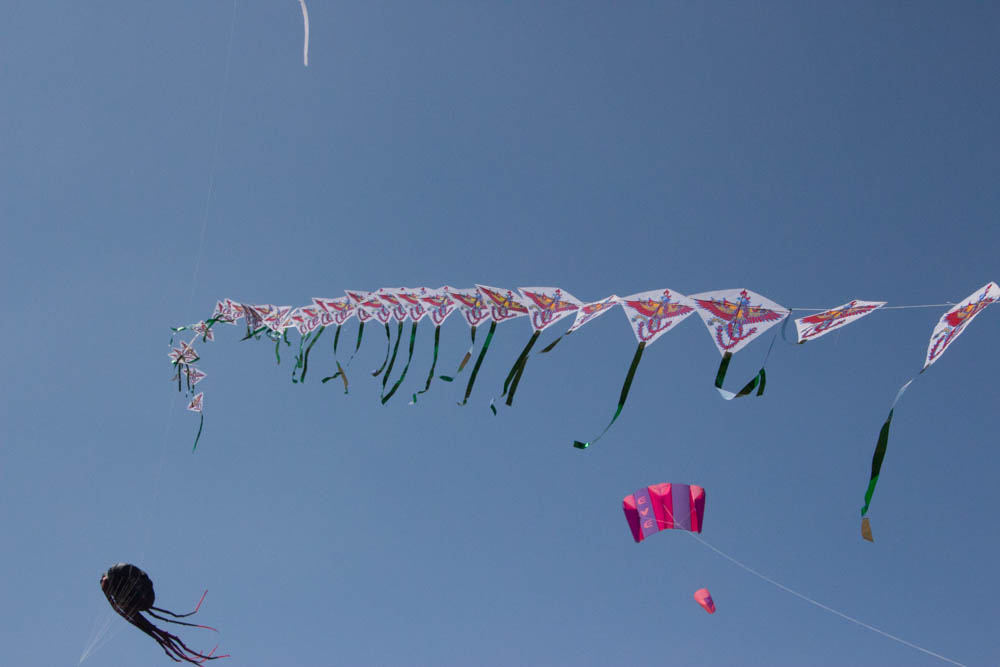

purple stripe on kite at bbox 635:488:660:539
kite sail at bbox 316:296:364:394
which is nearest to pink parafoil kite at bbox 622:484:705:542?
purple stripe on kite at bbox 635:488:660:539

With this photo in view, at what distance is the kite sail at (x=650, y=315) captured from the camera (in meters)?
7.89

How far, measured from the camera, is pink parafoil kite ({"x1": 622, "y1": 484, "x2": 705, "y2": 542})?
1484cm

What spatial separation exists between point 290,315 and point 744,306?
7.52 m

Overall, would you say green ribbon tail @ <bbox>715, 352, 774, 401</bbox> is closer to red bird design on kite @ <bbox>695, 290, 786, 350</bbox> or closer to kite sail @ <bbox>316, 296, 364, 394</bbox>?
red bird design on kite @ <bbox>695, 290, 786, 350</bbox>

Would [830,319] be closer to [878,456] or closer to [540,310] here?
[878,456]

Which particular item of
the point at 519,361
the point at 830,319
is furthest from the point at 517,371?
the point at 830,319

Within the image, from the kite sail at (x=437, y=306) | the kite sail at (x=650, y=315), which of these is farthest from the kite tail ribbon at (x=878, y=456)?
the kite sail at (x=437, y=306)

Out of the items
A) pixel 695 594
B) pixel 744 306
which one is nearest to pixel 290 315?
pixel 744 306

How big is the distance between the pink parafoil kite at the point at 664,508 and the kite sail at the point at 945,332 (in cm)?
852

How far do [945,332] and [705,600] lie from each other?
10.1 metres

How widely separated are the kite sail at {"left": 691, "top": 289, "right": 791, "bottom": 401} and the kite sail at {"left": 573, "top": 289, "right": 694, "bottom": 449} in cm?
25

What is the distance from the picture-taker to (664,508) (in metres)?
15.0

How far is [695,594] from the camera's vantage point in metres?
15.1

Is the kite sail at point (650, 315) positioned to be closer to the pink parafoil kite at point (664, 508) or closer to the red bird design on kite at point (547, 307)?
the red bird design on kite at point (547, 307)
